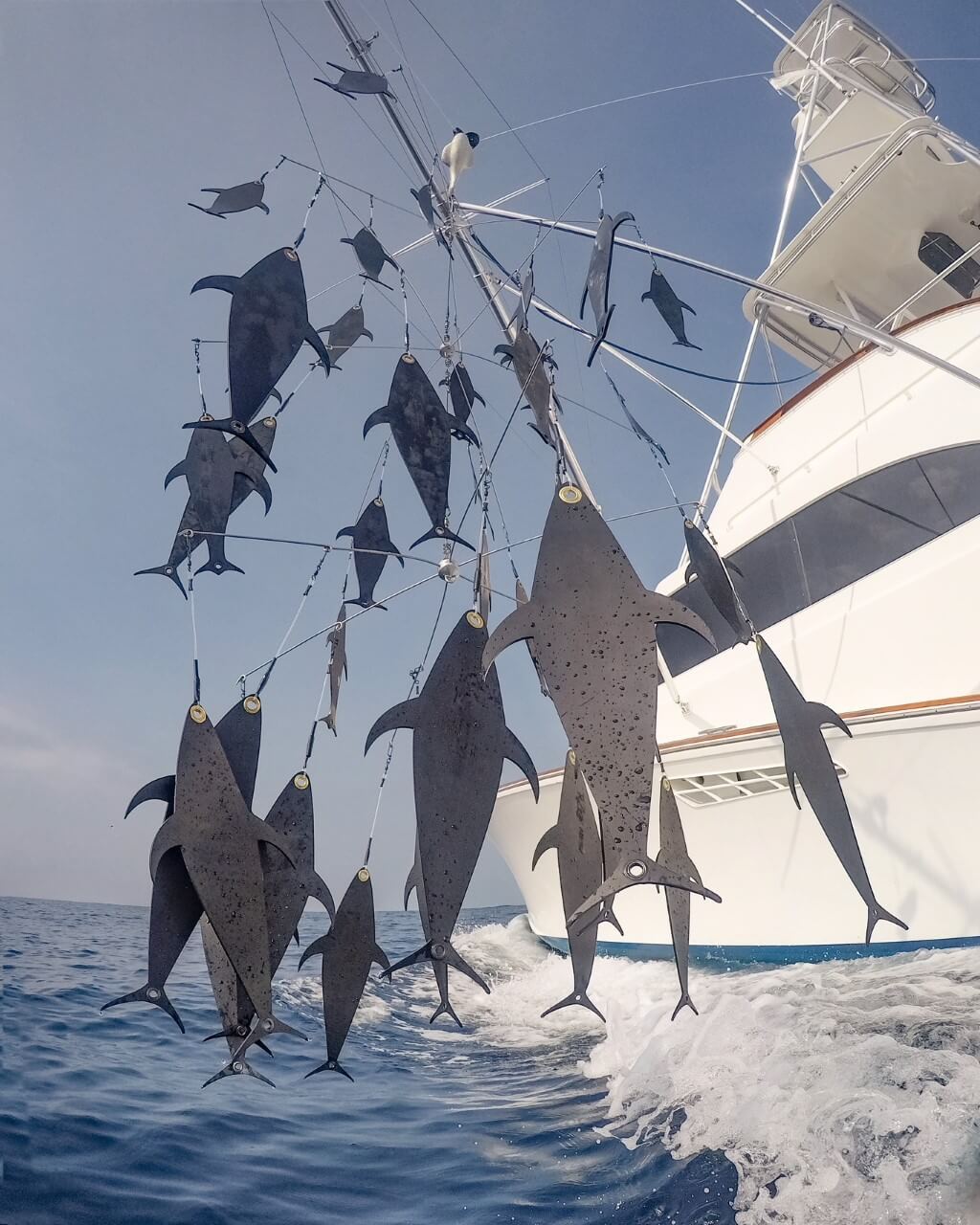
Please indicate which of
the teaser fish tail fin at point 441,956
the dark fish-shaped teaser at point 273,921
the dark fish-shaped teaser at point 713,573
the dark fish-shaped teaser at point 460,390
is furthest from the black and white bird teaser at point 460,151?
the teaser fish tail fin at point 441,956

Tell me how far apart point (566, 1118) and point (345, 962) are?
73.0 inches

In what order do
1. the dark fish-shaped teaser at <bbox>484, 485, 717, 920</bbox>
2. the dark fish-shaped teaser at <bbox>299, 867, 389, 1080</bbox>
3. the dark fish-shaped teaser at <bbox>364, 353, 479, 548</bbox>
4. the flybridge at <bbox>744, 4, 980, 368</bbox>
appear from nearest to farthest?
the dark fish-shaped teaser at <bbox>484, 485, 717, 920</bbox> < the dark fish-shaped teaser at <bbox>299, 867, 389, 1080</bbox> < the dark fish-shaped teaser at <bbox>364, 353, 479, 548</bbox> < the flybridge at <bbox>744, 4, 980, 368</bbox>

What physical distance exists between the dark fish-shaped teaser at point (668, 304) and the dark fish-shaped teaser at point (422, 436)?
5.02 ft

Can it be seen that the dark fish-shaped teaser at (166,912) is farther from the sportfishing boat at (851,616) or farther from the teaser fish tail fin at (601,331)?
the sportfishing boat at (851,616)

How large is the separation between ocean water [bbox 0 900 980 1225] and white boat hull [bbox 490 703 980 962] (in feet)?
0.71

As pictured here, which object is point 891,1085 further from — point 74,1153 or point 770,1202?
point 74,1153

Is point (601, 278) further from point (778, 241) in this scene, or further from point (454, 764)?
point (778, 241)

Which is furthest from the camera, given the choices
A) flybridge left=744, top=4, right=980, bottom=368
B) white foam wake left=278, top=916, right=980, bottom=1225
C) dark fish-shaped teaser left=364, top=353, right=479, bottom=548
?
flybridge left=744, top=4, right=980, bottom=368

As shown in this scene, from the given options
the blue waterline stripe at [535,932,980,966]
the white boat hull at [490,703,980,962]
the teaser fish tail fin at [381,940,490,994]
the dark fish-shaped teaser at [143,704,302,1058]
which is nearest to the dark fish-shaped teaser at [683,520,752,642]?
the white boat hull at [490,703,980,962]

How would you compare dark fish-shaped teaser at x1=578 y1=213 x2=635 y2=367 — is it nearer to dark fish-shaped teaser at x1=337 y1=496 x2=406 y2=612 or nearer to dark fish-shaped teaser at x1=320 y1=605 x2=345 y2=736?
dark fish-shaped teaser at x1=337 y1=496 x2=406 y2=612

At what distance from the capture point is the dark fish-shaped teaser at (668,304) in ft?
13.9

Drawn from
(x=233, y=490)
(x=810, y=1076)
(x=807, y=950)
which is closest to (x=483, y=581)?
(x=233, y=490)

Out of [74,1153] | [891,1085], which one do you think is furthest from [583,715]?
[74,1153]

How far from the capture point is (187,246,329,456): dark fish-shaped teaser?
299 cm
